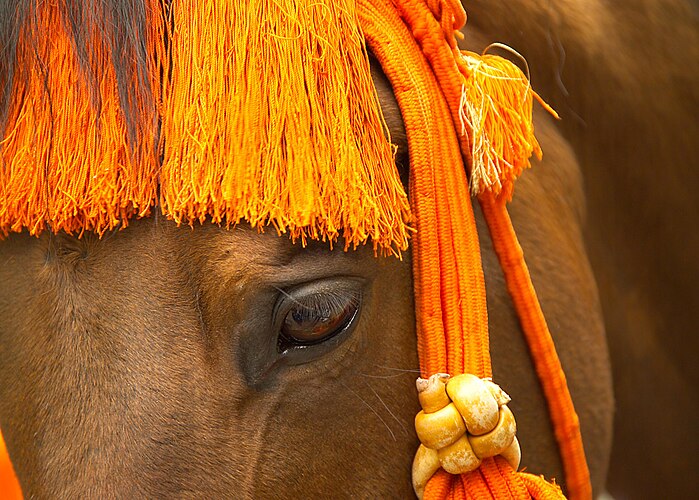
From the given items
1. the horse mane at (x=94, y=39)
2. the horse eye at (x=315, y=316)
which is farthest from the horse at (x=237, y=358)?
the horse mane at (x=94, y=39)

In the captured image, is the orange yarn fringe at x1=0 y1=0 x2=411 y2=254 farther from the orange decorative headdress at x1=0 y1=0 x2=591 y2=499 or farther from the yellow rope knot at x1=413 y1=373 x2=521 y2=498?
the yellow rope knot at x1=413 y1=373 x2=521 y2=498

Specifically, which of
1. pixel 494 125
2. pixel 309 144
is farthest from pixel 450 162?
pixel 309 144

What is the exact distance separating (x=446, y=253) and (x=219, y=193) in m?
0.32

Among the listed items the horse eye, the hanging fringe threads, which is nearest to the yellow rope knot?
the horse eye

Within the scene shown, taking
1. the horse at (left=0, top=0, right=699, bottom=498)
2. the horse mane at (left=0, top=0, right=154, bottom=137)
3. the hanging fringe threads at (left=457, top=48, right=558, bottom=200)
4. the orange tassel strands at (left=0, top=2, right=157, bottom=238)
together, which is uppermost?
the hanging fringe threads at (left=457, top=48, right=558, bottom=200)

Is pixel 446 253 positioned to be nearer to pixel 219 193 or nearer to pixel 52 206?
pixel 219 193

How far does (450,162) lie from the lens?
1.08m

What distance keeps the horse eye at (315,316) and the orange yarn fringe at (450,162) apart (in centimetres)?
12

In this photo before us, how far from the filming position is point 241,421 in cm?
96

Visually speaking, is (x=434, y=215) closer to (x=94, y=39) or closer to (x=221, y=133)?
(x=221, y=133)

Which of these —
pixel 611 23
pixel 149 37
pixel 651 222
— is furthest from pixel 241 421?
pixel 611 23

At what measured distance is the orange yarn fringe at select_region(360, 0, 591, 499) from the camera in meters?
1.06

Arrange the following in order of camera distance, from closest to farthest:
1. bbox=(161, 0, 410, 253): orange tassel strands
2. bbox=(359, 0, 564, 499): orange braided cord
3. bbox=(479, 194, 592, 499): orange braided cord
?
bbox=(161, 0, 410, 253): orange tassel strands → bbox=(359, 0, 564, 499): orange braided cord → bbox=(479, 194, 592, 499): orange braided cord

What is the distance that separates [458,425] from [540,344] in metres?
0.25
